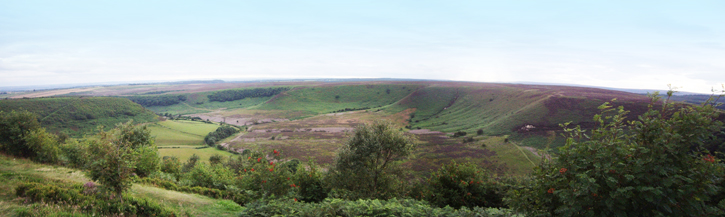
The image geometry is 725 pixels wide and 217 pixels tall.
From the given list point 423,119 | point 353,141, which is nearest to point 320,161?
point 353,141

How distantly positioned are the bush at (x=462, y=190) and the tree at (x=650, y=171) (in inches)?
591

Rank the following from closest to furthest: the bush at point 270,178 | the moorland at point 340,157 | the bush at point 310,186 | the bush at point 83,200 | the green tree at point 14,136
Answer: the moorland at point 340,157
the bush at point 83,200
the bush at point 270,178
the bush at point 310,186
the green tree at point 14,136

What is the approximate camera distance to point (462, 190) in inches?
893

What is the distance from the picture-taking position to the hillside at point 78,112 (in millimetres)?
113650

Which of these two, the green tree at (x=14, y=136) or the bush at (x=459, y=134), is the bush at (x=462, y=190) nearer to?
the green tree at (x=14, y=136)

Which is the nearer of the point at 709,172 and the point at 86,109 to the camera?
the point at 709,172

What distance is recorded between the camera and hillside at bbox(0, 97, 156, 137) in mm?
113650

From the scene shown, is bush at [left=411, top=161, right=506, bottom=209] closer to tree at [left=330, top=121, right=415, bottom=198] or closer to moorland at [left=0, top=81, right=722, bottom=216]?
moorland at [left=0, top=81, right=722, bottom=216]

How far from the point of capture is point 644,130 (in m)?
7.43

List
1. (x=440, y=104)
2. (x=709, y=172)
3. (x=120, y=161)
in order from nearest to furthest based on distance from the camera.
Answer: (x=709, y=172), (x=120, y=161), (x=440, y=104)

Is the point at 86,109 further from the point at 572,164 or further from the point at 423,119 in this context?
the point at 572,164

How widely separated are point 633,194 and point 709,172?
73.1 inches

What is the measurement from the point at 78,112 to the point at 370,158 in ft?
573

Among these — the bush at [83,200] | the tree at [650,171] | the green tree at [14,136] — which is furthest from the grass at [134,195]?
the tree at [650,171]
